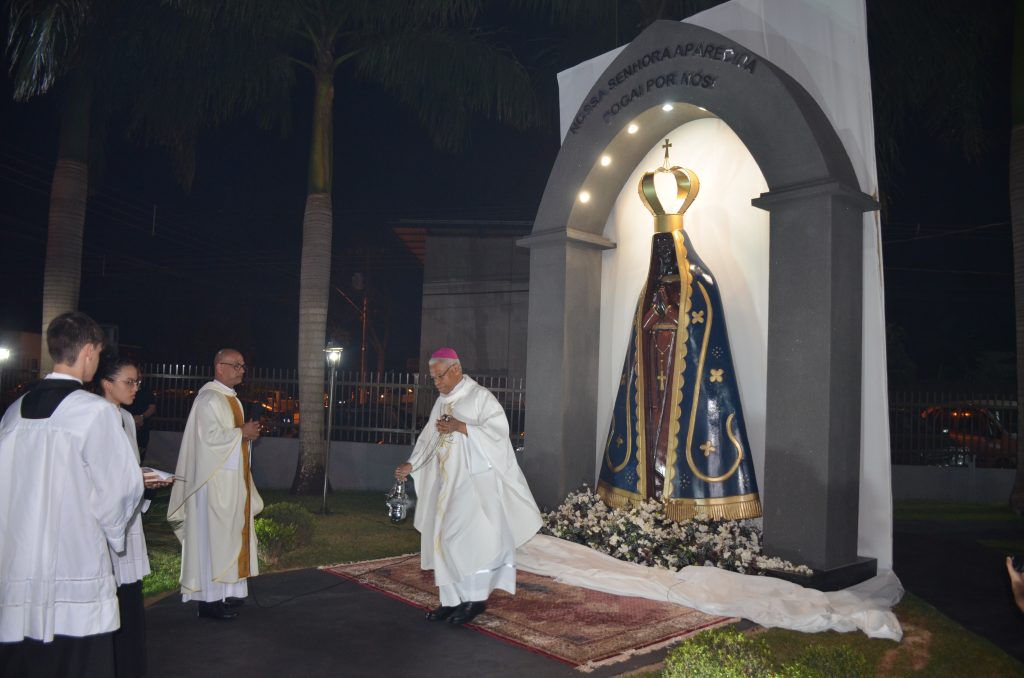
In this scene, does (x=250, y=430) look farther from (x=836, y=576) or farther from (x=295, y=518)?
(x=836, y=576)

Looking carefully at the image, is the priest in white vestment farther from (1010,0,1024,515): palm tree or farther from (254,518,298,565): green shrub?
(1010,0,1024,515): palm tree

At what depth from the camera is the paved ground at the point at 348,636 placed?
4695mm

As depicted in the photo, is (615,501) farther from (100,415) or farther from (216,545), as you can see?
(100,415)

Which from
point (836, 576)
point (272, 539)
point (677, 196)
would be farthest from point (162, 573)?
point (677, 196)

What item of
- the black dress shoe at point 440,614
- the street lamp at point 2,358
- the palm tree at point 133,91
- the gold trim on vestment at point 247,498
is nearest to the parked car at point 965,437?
the black dress shoe at point 440,614

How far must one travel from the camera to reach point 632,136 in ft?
27.7

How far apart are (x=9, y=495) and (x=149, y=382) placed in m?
11.8

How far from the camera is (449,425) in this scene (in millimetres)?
5707

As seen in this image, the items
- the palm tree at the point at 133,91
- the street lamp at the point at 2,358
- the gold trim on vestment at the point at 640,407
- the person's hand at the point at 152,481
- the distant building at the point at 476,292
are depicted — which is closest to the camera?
the person's hand at the point at 152,481

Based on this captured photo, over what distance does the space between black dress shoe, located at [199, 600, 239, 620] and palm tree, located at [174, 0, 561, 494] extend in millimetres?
6296

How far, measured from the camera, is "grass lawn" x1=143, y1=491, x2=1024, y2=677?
4.95 metres

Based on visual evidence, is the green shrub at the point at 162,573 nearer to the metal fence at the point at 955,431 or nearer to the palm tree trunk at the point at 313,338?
the palm tree trunk at the point at 313,338

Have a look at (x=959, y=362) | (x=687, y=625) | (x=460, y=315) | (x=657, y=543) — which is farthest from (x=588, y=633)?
(x=959, y=362)

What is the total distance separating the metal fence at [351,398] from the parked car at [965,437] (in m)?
7.02
